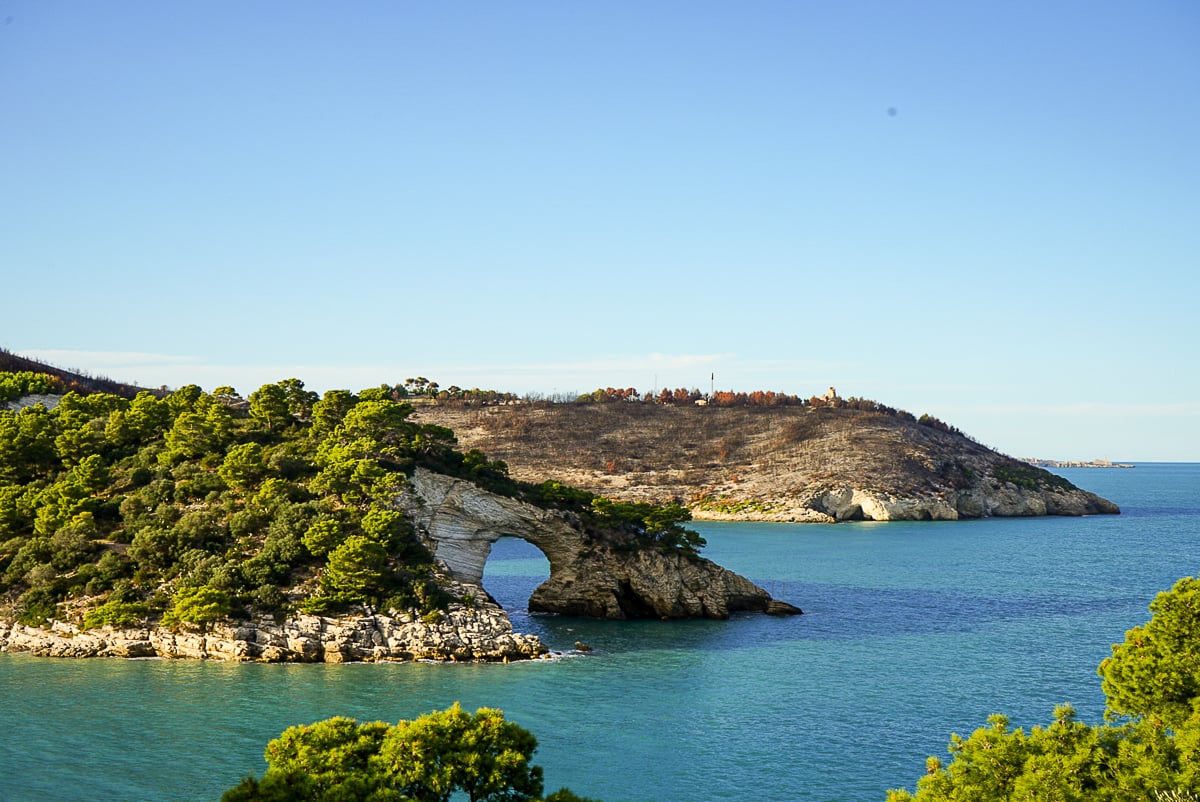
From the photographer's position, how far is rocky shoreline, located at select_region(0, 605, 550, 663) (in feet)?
160

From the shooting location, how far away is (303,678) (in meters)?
45.7

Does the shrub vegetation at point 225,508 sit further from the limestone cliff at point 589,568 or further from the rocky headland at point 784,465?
the rocky headland at point 784,465

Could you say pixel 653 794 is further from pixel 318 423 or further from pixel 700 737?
pixel 318 423

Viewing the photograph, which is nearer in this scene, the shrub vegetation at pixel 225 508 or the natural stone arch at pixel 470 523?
the shrub vegetation at pixel 225 508

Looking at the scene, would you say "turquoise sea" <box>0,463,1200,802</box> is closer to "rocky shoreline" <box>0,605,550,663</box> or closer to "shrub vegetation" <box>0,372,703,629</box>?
"rocky shoreline" <box>0,605,550,663</box>

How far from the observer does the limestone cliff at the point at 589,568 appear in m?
60.2

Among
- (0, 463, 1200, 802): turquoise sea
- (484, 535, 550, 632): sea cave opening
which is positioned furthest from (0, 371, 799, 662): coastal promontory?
(484, 535, 550, 632): sea cave opening

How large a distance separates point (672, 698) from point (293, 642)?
65.1ft

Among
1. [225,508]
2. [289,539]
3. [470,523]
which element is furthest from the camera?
[470,523]

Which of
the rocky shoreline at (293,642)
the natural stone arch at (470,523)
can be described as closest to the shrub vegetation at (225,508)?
the rocky shoreline at (293,642)

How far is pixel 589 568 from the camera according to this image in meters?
64.5

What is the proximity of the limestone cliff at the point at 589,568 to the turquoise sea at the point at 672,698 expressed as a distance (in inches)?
88.7

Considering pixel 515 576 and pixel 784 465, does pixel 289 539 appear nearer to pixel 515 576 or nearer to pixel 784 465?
pixel 515 576

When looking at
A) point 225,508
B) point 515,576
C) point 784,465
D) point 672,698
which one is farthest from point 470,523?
point 784,465
